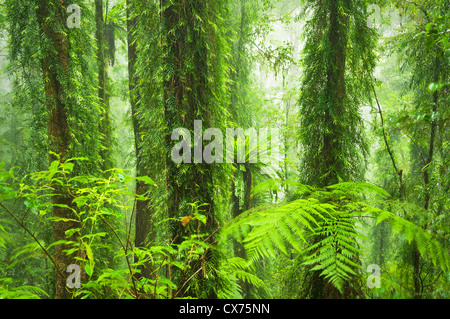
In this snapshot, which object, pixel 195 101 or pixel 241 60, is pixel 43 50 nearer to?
pixel 195 101

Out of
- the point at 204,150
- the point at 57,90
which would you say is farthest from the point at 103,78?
the point at 204,150

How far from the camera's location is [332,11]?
3.26 m
